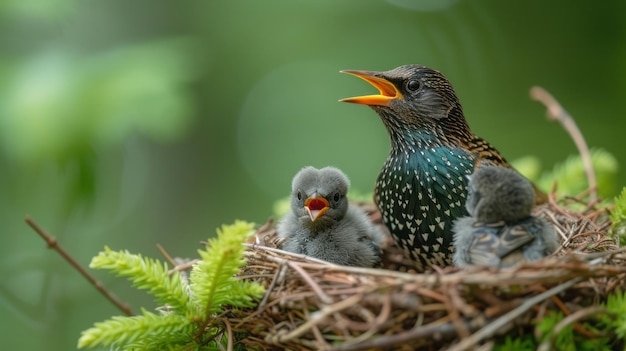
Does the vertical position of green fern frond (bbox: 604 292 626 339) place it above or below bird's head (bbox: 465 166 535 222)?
below

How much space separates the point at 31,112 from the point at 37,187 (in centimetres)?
118

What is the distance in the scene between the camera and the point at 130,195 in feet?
27.8

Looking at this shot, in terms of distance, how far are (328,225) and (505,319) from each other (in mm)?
1517

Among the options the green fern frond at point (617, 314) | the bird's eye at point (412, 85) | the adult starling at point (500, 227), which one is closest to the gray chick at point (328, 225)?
the bird's eye at point (412, 85)

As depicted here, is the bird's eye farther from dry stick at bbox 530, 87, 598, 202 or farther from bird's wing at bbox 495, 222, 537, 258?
dry stick at bbox 530, 87, 598, 202

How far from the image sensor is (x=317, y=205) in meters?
3.25

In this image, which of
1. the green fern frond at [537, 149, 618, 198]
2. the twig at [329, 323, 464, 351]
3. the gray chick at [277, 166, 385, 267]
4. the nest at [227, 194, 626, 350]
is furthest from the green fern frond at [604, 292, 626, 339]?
the green fern frond at [537, 149, 618, 198]

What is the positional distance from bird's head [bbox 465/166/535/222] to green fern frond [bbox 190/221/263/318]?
938mm

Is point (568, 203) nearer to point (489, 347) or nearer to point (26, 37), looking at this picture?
point (489, 347)

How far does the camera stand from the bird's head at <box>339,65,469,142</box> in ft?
11.0

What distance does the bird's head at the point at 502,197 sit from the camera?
8.16ft

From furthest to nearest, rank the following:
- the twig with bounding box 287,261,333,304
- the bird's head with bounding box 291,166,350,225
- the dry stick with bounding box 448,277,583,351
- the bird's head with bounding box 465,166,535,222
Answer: the bird's head with bounding box 291,166,350,225 < the bird's head with bounding box 465,166,535,222 < the twig with bounding box 287,261,333,304 < the dry stick with bounding box 448,277,583,351

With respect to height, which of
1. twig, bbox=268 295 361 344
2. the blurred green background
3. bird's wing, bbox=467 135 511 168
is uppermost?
the blurred green background

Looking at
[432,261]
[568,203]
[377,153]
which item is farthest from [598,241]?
[377,153]
